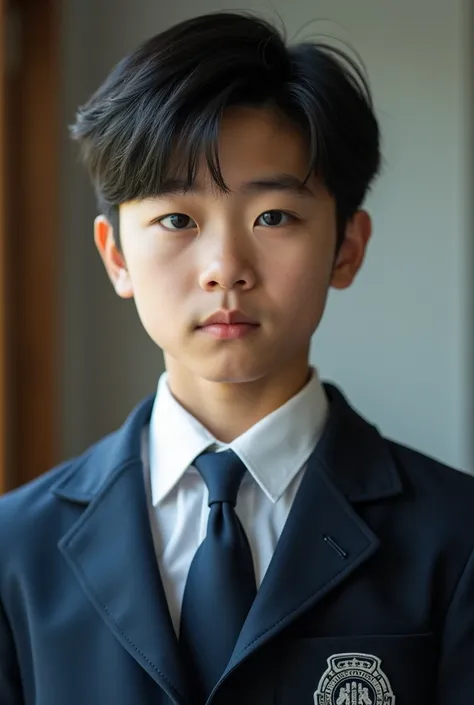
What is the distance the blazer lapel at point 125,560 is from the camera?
0.85 m

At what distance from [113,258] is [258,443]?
269 millimetres

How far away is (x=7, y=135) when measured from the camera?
→ 1538mm

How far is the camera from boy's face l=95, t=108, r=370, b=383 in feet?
2.90

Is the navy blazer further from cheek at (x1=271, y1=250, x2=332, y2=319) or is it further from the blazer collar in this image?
cheek at (x1=271, y1=250, x2=332, y2=319)

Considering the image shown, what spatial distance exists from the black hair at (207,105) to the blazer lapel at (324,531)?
0.78ft

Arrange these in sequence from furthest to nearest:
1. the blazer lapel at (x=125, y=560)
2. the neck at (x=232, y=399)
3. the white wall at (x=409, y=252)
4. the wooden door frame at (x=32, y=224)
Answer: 1. the white wall at (x=409, y=252)
2. the wooden door frame at (x=32, y=224)
3. the neck at (x=232, y=399)
4. the blazer lapel at (x=125, y=560)

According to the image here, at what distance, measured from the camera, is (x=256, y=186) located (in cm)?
89

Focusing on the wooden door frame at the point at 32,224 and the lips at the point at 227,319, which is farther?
the wooden door frame at the point at 32,224

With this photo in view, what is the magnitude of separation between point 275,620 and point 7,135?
39.6 inches

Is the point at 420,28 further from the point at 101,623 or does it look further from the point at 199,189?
the point at 101,623

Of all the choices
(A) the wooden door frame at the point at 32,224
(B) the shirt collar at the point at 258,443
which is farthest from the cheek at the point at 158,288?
(A) the wooden door frame at the point at 32,224

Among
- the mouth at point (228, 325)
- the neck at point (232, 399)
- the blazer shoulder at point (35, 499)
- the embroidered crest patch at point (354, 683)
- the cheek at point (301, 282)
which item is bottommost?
the embroidered crest patch at point (354, 683)

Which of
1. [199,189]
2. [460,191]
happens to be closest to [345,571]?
[199,189]

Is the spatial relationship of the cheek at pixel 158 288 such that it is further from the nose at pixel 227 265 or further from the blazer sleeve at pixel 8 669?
the blazer sleeve at pixel 8 669
